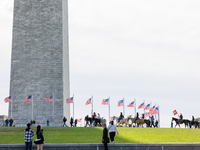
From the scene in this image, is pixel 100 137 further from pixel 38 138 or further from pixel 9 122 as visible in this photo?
pixel 9 122

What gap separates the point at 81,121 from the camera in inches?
2445

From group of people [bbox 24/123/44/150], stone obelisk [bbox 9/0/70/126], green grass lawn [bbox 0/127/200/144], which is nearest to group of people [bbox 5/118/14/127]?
stone obelisk [bbox 9/0/70/126]

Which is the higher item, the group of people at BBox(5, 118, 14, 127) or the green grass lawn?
the group of people at BBox(5, 118, 14, 127)

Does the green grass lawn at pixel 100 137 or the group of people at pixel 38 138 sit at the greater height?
the group of people at pixel 38 138

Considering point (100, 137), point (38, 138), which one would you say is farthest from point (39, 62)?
point (38, 138)

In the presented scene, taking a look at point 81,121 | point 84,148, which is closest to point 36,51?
Answer: point 81,121

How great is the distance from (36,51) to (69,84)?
344 inches

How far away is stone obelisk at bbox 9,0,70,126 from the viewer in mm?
54500

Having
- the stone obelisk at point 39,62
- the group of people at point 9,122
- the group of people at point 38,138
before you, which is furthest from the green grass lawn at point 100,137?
the stone obelisk at point 39,62

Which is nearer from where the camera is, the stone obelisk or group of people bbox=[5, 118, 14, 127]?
group of people bbox=[5, 118, 14, 127]

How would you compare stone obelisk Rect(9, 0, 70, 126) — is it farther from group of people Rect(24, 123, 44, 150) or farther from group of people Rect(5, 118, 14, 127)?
group of people Rect(24, 123, 44, 150)

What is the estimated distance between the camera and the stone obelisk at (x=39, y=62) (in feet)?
179

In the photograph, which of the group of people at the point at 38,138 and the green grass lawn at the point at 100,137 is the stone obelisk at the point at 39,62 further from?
the group of people at the point at 38,138

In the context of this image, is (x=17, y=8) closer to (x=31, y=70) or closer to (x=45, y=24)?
(x=45, y=24)
